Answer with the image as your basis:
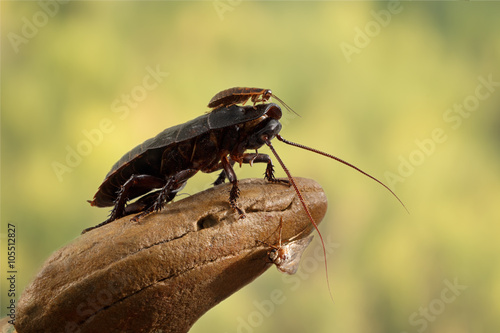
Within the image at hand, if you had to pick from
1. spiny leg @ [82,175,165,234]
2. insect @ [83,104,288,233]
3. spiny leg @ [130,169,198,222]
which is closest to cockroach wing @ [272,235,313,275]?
insect @ [83,104,288,233]

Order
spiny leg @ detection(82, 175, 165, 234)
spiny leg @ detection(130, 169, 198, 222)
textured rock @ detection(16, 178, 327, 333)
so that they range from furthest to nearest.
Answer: spiny leg @ detection(82, 175, 165, 234) → spiny leg @ detection(130, 169, 198, 222) → textured rock @ detection(16, 178, 327, 333)

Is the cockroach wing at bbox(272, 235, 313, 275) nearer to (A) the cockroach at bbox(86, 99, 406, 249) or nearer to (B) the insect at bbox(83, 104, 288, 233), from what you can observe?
(A) the cockroach at bbox(86, 99, 406, 249)

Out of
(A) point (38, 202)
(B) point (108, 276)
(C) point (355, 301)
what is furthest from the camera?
(C) point (355, 301)

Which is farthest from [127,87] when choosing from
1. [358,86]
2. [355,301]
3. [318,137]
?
[355,301]

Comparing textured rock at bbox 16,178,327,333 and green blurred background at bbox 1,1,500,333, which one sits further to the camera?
green blurred background at bbox 1,1,500,333

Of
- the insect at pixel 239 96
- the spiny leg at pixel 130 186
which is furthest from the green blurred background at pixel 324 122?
the insect at pixel 239 96

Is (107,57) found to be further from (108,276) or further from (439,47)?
(439,47)
